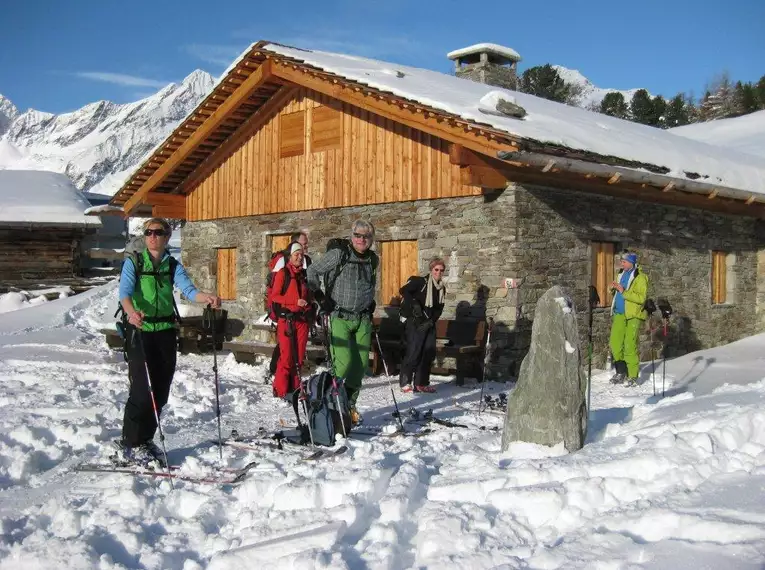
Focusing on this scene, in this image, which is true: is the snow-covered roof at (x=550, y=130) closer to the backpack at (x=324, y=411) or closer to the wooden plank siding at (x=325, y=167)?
the wooden plank siding at (x=325, y=167)

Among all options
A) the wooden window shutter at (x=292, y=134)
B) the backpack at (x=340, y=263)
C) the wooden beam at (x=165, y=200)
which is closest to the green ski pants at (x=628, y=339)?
the backpack at (x=340, y=263)

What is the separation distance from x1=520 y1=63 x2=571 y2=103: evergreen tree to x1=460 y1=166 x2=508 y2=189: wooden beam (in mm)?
35346

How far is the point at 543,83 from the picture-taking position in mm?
43594

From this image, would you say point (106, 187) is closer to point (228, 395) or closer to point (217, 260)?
point (217, 260)

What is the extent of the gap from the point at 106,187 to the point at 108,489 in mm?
97132

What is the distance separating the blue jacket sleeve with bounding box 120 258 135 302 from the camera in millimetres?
5285

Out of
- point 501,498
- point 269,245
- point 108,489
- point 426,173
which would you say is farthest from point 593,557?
point 269,245

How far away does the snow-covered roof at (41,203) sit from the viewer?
73.6 feet

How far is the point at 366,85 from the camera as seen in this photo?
10.9m

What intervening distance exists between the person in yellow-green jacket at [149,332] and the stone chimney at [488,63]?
1465cm

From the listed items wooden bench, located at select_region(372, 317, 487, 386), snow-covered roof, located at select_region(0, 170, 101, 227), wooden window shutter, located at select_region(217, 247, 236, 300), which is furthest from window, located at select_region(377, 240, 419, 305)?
snow-covered roof, located at select_region(0, 170, 101, 227)

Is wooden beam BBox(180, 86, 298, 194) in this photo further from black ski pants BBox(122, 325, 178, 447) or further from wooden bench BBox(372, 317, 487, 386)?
black ski pants BBox(122, 325, 178, 447)

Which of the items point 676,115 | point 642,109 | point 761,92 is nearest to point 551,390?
point 642,109

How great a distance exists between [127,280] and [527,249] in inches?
250
